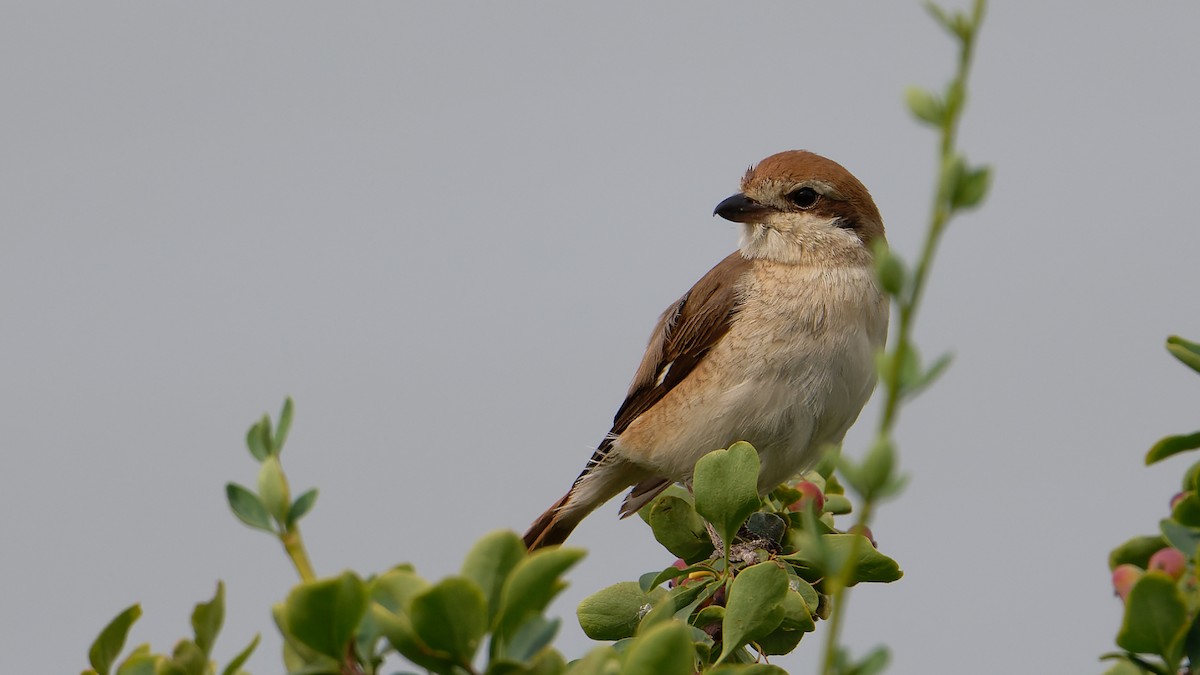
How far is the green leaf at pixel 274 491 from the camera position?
141 cm

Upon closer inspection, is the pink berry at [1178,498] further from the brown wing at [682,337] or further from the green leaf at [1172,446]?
the brown wing at [682,337]

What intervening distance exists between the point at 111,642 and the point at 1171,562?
1.36 m

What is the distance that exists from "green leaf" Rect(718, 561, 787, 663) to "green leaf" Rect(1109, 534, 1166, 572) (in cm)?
48

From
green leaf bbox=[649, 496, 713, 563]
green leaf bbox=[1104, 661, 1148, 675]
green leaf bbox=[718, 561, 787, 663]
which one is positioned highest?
green leaf bbox=[649, 496, 713, 563]

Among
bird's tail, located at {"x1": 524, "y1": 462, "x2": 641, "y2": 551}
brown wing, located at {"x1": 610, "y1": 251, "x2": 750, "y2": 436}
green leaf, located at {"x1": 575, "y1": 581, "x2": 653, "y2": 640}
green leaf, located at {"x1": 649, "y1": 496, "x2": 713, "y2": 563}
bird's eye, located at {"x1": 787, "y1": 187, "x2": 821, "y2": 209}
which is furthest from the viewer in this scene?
bird's tail, located at {"x1": 524, "y1": 462, "x2": 641, "y2": 551}

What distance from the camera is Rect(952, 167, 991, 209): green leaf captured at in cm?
89

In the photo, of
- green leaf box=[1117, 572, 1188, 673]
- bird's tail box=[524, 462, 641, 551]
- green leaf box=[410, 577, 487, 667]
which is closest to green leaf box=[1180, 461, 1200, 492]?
green leaf box=[1117, 572, 1188, 673]

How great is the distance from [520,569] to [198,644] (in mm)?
511

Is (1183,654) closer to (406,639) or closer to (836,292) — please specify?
(406,639)

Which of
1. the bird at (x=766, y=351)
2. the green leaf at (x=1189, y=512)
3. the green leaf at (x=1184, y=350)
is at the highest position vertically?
the bird at (x=766, y=351)

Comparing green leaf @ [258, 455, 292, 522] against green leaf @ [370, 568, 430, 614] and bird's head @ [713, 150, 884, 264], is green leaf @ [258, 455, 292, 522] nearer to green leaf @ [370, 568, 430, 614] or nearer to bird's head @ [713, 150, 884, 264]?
green leaf @ [370, 568, 430, 614]

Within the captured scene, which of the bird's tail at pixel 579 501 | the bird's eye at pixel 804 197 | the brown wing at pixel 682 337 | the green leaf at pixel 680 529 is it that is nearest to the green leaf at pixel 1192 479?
the green leaf at pixel 680 529

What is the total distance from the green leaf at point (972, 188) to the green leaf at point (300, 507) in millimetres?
808

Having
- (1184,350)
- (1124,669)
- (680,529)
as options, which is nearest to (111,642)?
(1124,669)
